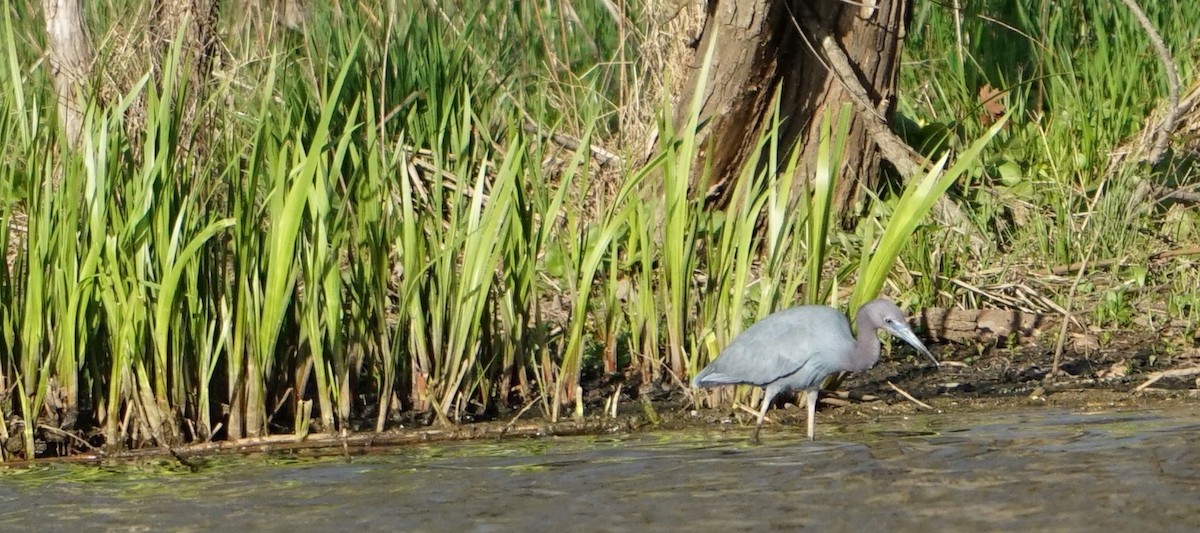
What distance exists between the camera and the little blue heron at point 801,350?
463cm

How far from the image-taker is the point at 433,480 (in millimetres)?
4090

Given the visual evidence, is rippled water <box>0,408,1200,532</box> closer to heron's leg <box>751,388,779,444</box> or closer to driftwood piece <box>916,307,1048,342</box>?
heron's leg <box>751,388,779,444</box>

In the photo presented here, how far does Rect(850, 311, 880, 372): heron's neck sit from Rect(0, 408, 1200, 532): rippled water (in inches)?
9.4

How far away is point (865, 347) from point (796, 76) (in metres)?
1.94

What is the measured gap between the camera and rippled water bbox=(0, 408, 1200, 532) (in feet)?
11.9

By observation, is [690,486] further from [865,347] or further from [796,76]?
[796,76]

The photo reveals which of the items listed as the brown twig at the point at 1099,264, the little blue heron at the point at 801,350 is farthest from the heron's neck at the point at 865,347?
the brown twig at the point at 1099,264

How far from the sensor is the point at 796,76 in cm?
647

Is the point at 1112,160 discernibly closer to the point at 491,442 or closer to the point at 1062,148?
the point at 1062,148

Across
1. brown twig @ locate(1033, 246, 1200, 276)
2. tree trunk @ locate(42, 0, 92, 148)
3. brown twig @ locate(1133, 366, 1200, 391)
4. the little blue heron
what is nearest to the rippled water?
the little blue heron

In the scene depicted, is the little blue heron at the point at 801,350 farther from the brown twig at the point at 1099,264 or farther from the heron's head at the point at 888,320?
the brown twig at the point at 1099,264

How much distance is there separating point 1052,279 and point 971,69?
1.72 meters

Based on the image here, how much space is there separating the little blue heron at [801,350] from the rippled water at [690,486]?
175 mm

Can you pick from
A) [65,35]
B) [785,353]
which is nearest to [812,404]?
[785,353]
